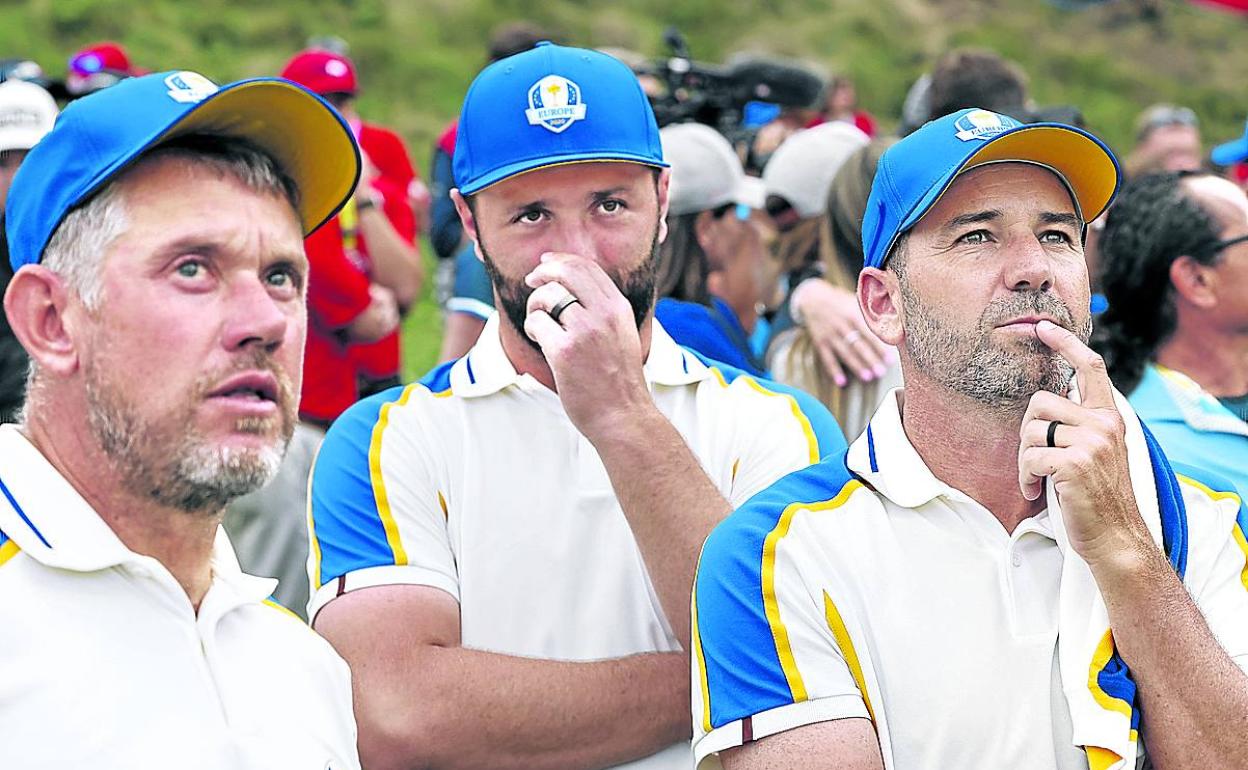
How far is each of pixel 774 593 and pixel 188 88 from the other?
117cm

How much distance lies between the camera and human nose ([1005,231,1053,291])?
2807 millimetres

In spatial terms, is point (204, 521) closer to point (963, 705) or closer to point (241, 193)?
point (241, 193)

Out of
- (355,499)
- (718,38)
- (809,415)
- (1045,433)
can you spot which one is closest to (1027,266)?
(1045,433)

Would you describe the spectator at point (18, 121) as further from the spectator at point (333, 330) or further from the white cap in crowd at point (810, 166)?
the white cap in crowd at point (810, 166)

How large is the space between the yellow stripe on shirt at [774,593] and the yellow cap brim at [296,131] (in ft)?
2.86

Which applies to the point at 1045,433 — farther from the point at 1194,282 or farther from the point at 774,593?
the point at 1194,282

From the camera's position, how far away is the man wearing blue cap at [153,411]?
2.06m

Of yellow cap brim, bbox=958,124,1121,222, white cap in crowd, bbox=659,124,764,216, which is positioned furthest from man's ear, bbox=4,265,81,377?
white cap in crowd, bbox=659,124,764,216

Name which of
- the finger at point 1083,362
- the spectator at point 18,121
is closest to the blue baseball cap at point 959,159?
the finger at point 1083,362

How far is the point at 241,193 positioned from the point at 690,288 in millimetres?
2233

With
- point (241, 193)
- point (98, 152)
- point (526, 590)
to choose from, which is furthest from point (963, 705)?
point (98, 152)

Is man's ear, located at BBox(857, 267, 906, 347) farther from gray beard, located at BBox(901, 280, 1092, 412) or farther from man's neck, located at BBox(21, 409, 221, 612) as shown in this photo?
man's neck, located at BBox(21, 409, 221, 612)

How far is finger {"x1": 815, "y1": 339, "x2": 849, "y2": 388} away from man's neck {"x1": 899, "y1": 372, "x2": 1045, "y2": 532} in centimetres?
157

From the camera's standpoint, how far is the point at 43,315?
2.19 meters
